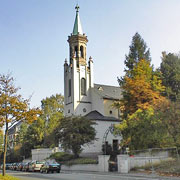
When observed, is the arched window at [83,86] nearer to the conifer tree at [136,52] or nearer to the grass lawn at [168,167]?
the conifer tree at [136,52]

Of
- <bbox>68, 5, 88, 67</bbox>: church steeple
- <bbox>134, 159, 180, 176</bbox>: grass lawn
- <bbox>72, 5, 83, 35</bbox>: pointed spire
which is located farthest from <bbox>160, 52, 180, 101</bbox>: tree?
<bbox>134, 159, 180, 176</bbox>: grass lawn

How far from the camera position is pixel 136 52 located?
48531 mm

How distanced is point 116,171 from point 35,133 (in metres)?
36.7

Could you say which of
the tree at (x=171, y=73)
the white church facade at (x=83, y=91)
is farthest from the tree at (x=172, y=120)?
the white church facade at (x=83, y=91)

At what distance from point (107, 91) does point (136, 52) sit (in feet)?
44.1

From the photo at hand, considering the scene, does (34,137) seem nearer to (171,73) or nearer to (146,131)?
(171,73)

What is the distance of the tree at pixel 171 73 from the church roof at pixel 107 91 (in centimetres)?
1435

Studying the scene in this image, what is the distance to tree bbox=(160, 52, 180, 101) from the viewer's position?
4233cm

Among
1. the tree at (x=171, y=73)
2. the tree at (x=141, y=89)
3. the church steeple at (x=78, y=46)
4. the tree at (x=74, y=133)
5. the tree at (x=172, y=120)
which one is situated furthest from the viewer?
the church steeple at (x=78, y=46)

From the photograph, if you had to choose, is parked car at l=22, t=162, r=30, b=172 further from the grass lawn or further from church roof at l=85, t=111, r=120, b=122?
Result: the grass lawn

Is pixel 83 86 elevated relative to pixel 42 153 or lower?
elevated

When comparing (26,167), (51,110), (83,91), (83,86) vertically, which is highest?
(83,86)

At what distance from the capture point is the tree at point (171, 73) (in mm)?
42328

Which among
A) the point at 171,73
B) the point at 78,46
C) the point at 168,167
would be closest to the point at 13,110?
the point at 168,167
